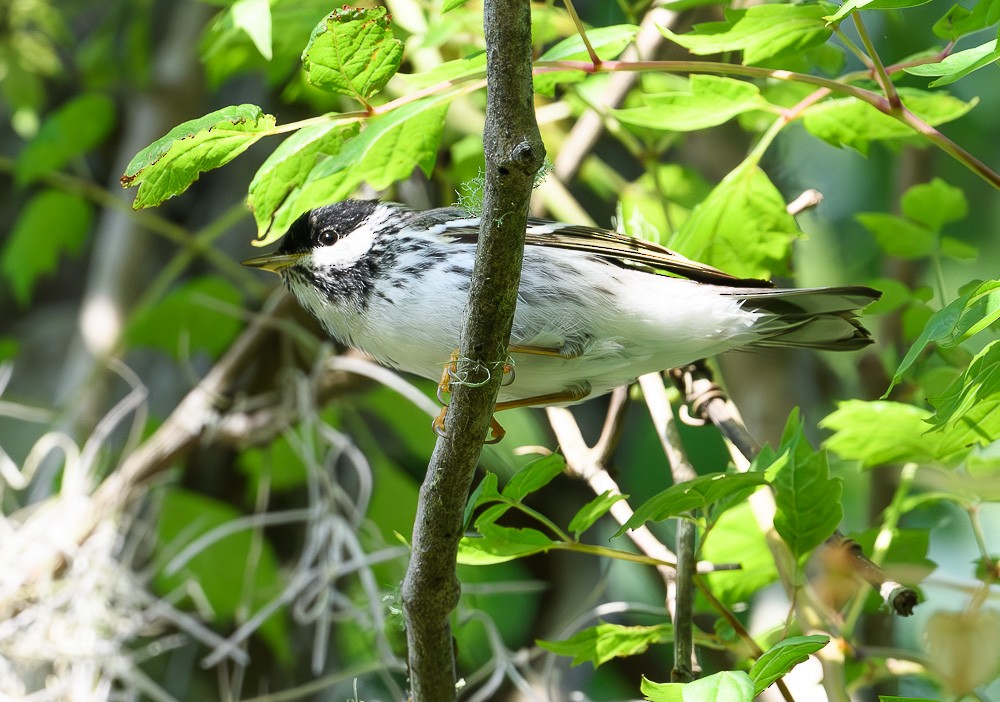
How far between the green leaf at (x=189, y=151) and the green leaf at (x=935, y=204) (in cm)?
136

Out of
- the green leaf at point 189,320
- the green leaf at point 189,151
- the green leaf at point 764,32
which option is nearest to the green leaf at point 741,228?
the green leaf at point 764,32

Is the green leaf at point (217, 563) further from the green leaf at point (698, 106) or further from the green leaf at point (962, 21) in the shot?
the green leaf at point (962, 21)

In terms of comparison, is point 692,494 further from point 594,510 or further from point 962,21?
point 962,21

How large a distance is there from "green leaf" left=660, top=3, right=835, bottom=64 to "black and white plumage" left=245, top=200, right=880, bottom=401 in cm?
36

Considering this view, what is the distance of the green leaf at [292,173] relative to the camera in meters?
1.38

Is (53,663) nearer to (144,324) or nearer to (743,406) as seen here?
(144,324)

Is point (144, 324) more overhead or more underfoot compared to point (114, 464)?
more overhead

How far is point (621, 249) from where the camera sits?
5.81 feet

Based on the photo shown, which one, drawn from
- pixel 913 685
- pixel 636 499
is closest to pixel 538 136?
pixel 913 685

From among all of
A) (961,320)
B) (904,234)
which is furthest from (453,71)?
(904,234)

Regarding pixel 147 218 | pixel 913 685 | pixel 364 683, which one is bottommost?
pixel 364 683

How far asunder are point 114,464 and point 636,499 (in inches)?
68.0

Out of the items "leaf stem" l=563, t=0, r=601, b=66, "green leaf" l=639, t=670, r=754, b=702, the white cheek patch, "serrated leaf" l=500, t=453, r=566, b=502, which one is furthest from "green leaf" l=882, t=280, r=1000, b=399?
the white cheek patch

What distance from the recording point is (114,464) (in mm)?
3248
